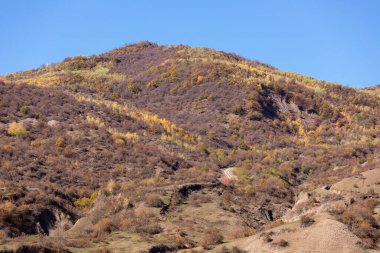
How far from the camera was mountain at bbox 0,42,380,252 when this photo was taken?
3011cm

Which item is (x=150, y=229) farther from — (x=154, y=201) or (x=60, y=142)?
(x=60, y=142)

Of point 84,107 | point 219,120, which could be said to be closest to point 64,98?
point 84,107

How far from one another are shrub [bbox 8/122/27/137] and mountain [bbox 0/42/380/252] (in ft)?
0.58

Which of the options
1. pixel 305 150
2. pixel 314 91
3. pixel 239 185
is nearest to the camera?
pixel 239 185

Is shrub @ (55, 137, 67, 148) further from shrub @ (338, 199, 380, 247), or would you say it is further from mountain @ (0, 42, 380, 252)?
shrub @ (338, 199, 380, 247)

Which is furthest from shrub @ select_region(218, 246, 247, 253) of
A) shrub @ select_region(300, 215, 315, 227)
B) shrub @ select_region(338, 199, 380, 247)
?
shrub @ select_region(338, 199, 380, 247)

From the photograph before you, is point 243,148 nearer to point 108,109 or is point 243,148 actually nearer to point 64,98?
point 108,109

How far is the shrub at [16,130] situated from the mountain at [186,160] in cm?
18

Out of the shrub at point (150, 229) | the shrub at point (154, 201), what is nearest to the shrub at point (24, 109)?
the shrub at point (154, 201)

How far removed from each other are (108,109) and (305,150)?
1288 inches

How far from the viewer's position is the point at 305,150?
6862 centimetres

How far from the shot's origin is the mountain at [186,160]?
1185 inches

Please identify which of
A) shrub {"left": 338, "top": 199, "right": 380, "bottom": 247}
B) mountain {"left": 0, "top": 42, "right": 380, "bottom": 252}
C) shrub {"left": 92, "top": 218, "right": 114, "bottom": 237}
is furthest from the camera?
shrub {"left": 92, "top": 218, "right": 114, "bottom": 237}

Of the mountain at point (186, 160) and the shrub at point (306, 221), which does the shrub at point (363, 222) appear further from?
the shrub at point (306, 221)
